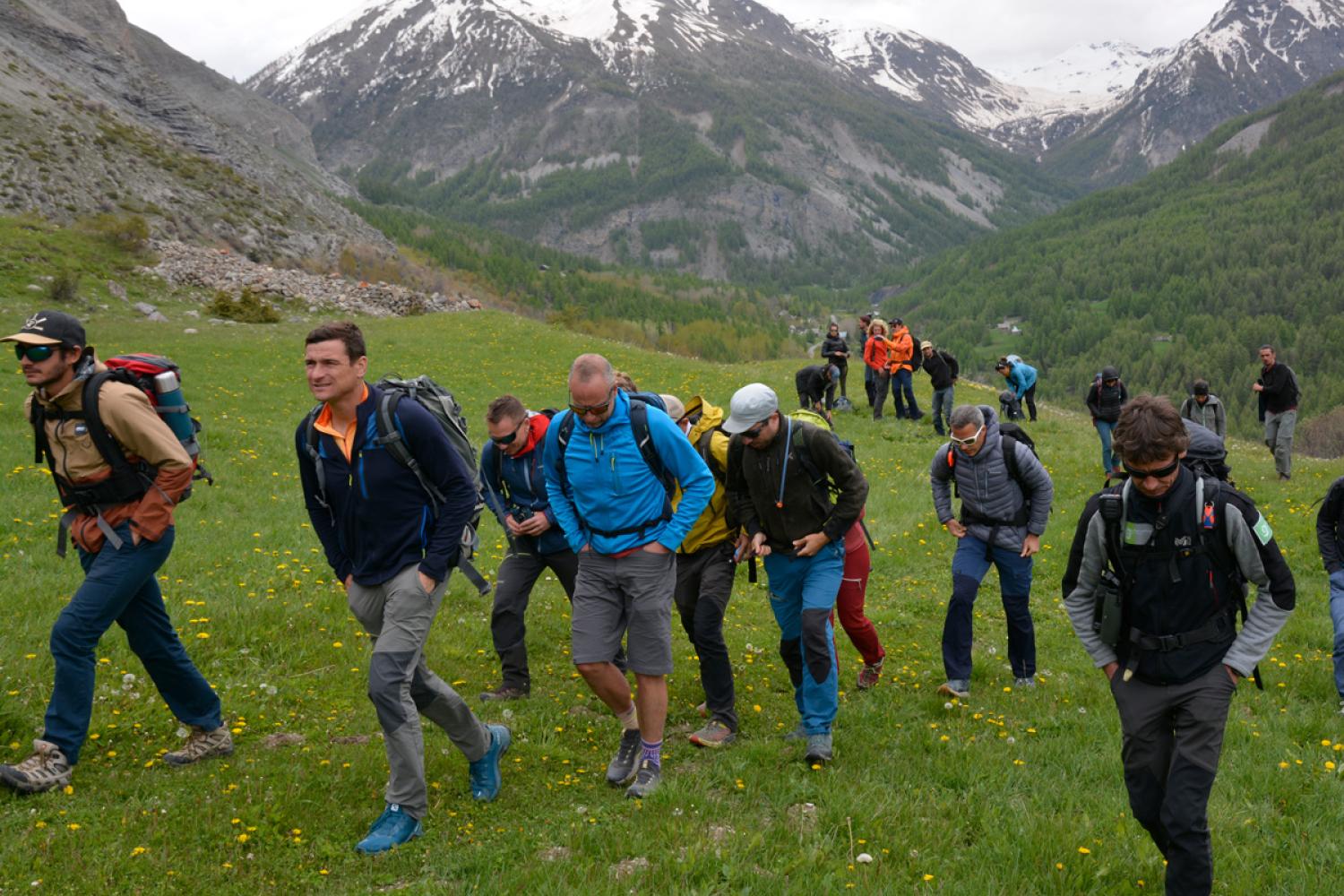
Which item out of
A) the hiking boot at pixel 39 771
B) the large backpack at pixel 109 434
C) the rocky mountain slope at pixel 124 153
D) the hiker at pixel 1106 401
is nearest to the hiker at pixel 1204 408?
the hiker at pixel 1106 401

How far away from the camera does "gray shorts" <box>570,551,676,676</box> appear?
6.23 metres

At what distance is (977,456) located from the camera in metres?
8.89

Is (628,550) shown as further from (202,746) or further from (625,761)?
(202,746)

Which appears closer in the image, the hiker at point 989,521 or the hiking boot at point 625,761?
the hiking boot at point 625,761

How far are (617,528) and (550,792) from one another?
196 centimetres

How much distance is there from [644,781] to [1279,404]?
17938 mm

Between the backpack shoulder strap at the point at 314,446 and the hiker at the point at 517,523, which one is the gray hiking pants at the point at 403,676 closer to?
the backpack shoulder strap at the point at 314,446

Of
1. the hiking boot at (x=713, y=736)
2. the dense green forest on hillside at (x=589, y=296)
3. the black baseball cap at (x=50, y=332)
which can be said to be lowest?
the dense green forest on hillside at (x=589, y=296)

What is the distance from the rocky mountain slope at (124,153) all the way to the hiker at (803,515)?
48173 mm

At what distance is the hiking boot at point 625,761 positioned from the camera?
648 centimetres

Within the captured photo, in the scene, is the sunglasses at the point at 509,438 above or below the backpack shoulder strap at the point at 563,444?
below

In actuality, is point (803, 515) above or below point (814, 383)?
above

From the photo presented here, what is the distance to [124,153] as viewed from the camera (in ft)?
178

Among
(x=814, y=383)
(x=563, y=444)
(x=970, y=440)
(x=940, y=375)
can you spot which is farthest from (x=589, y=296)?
(x=563, y=444)
